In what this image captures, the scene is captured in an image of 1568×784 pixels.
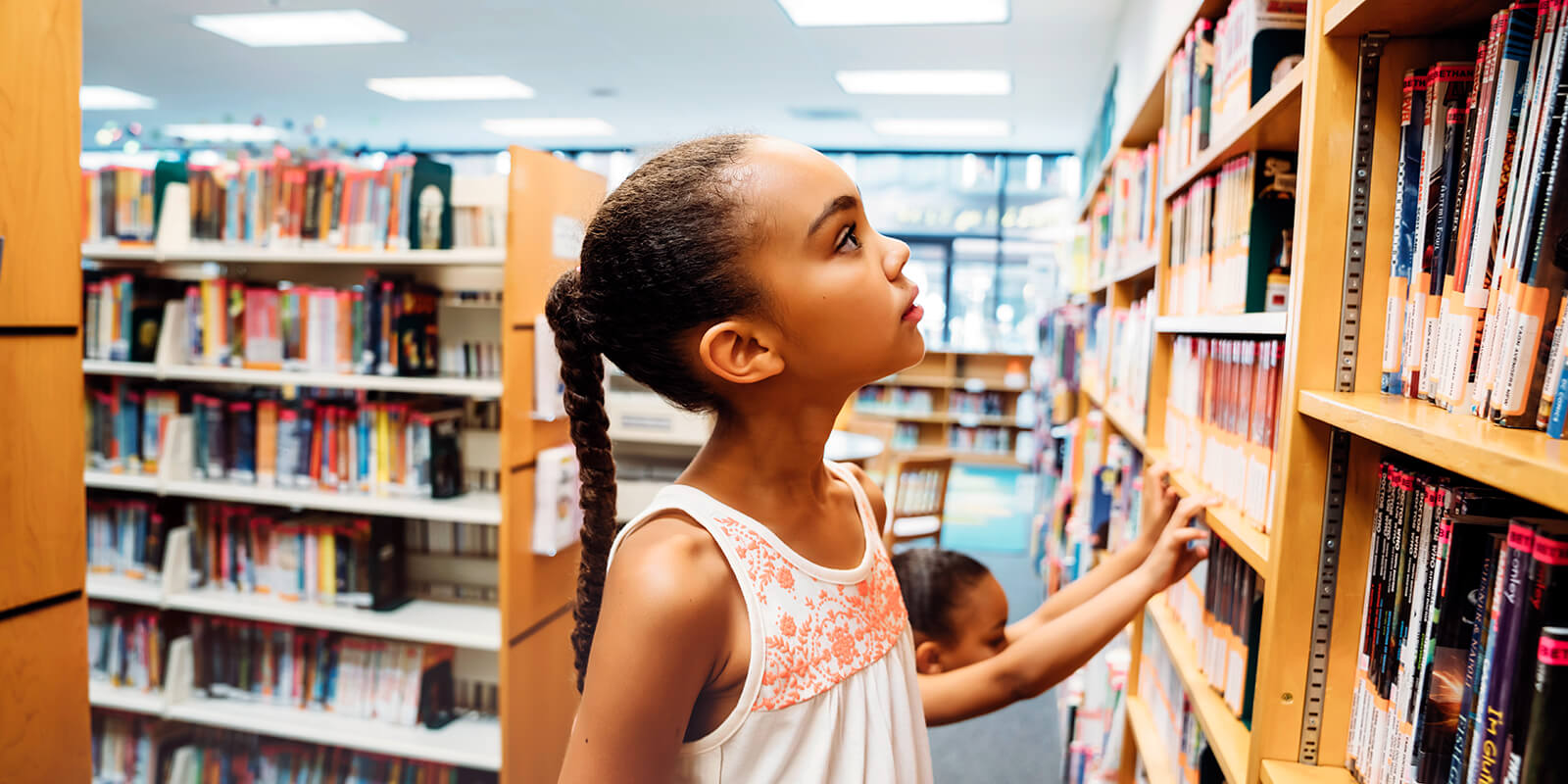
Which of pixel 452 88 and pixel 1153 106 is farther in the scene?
pixel 452 88

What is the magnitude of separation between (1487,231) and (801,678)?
0.73m

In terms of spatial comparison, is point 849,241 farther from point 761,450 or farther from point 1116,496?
point 1116,496

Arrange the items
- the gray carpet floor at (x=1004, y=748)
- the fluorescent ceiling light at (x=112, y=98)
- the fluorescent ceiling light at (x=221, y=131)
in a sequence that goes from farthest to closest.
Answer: the fluorescent ceiling light at (x=221, y=131), the fluorescent ceiling light at (x=112, y=98), the gray carpet floor at (x=1004, y=748)

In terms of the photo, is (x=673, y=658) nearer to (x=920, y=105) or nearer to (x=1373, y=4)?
(x=1373, y=4)

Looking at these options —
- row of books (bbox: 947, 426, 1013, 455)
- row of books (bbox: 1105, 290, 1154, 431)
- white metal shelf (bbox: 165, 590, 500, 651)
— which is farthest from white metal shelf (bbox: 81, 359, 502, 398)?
row of books (bbox: 947, 426, 1013, 455)

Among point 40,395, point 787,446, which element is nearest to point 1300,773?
point 787,446

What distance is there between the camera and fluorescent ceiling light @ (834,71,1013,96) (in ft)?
20.7

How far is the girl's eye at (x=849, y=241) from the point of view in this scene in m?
0.92

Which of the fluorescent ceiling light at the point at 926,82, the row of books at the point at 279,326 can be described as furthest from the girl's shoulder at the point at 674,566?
the fluorescent ceiling light at the point at 926,82

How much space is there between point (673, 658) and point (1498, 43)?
34.6 inches

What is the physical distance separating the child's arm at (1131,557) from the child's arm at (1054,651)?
0.13 m

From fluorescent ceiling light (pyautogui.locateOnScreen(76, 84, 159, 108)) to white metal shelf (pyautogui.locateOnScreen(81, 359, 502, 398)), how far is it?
581 cm

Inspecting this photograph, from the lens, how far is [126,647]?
3117 mm

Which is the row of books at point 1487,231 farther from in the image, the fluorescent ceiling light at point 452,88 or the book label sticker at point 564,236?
the fluorescent ceiling light at point 452,88
